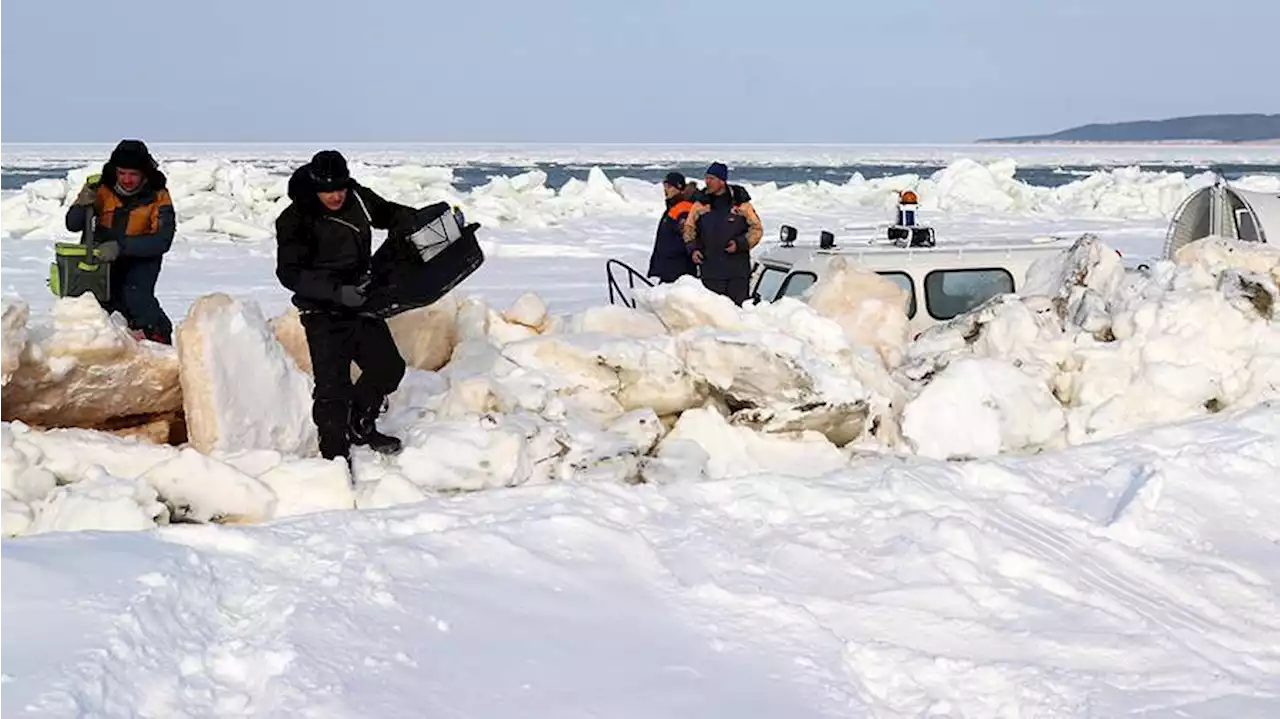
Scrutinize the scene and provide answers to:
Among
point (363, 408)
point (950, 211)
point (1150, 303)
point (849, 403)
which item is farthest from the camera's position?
point (950, 211)

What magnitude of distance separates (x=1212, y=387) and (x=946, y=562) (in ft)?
11.3

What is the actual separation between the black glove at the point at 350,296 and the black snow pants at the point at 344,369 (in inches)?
8.0

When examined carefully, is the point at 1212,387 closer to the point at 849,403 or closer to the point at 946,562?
the point at 849,403

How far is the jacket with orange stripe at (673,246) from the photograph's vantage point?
31.6 ft

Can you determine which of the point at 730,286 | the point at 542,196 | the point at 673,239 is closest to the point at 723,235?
the point at 730,286

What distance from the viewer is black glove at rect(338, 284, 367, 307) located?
518 cm

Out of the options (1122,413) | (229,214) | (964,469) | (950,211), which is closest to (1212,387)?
(1122,413)

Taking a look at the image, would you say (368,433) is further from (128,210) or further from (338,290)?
(128,210)

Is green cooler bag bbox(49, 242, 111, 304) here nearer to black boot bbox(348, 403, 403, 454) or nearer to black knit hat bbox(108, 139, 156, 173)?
black knit hat bbox(108, 139, 156, 173)

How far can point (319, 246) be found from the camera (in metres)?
5.32

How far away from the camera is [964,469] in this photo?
6.05m

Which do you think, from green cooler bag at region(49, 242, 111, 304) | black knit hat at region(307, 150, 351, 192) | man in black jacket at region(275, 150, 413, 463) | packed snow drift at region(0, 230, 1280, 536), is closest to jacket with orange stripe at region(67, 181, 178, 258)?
green cooler bag at region(49, 242, 111, 304)

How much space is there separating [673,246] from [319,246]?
15.3 feet

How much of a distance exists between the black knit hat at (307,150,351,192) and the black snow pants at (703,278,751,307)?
14.1 feet
